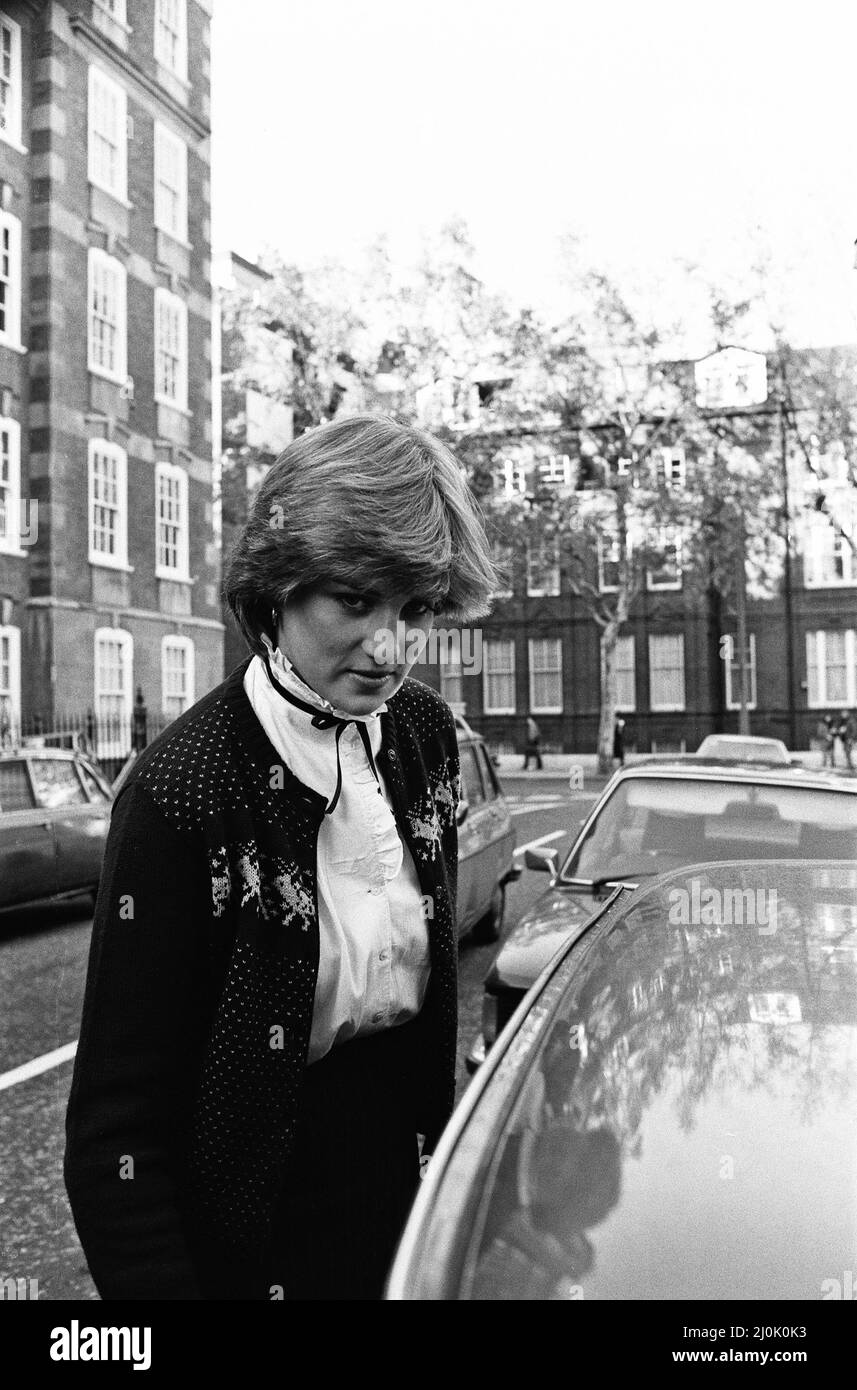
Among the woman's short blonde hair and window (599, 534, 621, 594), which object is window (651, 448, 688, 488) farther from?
the woman's short blonde hair

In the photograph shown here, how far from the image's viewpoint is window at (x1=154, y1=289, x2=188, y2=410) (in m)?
26.6

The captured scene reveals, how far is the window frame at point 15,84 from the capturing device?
73.9 feet

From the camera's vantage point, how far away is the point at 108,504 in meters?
25.0

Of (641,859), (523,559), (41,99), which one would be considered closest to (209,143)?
(41,99)

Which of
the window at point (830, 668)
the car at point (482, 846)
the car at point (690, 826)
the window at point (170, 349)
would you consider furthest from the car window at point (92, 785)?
the window at point (830, 668)

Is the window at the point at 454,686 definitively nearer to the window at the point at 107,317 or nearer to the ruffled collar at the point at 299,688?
the window at the point at 107,317

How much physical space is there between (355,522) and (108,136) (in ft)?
88.0

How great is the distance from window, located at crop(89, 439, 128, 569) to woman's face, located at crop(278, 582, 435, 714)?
23.6 meters

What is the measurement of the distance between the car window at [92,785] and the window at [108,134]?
17510 mm

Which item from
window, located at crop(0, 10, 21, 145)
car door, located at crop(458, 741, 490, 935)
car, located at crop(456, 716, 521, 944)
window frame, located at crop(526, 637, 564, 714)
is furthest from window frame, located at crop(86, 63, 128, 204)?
window frame, located at crop(526, 637, 564, 714)

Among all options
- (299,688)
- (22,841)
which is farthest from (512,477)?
(299,688)

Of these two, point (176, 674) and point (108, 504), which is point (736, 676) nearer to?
point (176, 674)

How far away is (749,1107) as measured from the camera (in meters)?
1.39
